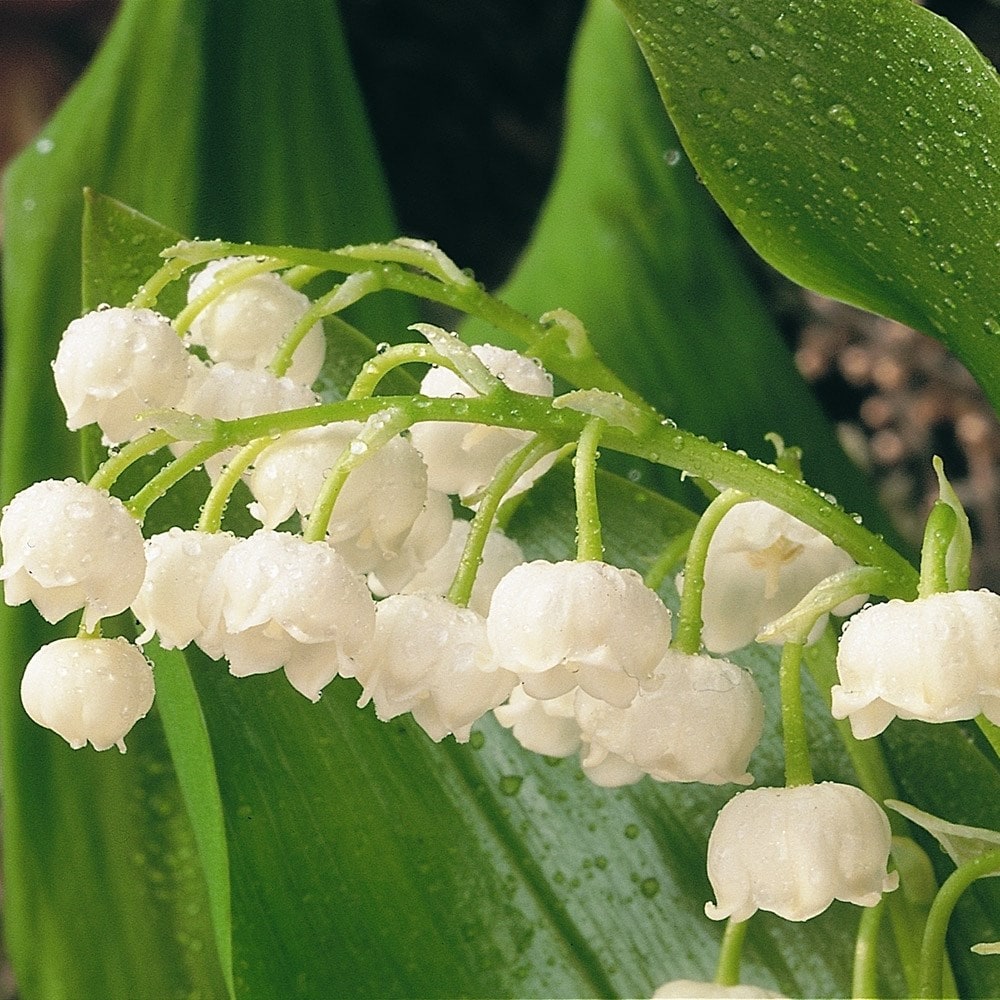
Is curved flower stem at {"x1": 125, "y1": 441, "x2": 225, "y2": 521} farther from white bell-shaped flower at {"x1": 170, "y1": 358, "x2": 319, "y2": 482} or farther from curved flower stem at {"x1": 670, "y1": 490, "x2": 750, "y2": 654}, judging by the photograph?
curved flower stem at {"x1": 670, "y1": 490, "x2": 750, "y2": 654}

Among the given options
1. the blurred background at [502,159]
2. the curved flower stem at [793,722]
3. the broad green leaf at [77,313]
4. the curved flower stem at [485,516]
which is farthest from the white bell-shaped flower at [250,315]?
the blurred background at [502,159]

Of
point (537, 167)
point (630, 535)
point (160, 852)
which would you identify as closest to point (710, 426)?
point (630, 535)

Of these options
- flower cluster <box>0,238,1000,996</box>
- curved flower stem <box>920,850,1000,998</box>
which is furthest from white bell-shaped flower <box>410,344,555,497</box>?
curved flower stem <box>920,850,1000,998</box>

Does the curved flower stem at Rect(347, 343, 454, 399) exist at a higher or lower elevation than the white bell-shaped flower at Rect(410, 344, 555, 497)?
higher

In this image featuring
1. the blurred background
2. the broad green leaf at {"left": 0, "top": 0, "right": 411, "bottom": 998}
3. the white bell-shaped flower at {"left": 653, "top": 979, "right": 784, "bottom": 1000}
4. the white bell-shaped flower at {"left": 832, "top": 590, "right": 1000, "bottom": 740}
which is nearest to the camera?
the white bell-shaped flower at {"left": 832, "top": 590, "right": 1000, "bottom": 740}

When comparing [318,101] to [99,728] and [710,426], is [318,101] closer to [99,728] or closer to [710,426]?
[710,426]

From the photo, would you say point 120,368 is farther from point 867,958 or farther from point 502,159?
point 502,159

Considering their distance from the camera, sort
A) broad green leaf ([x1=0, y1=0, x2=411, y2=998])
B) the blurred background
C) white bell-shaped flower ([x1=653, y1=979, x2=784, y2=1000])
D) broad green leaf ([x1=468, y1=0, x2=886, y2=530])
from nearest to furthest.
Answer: white bell-shaped flower ([x1=653, y1=979, x2=784, y2=1000])
broad green leaf ([x1=0, y1=0, x2=411, y2=998])
broad green leaf ([x1=468, y1=0, x2=886, y2=530])
the blurred background
